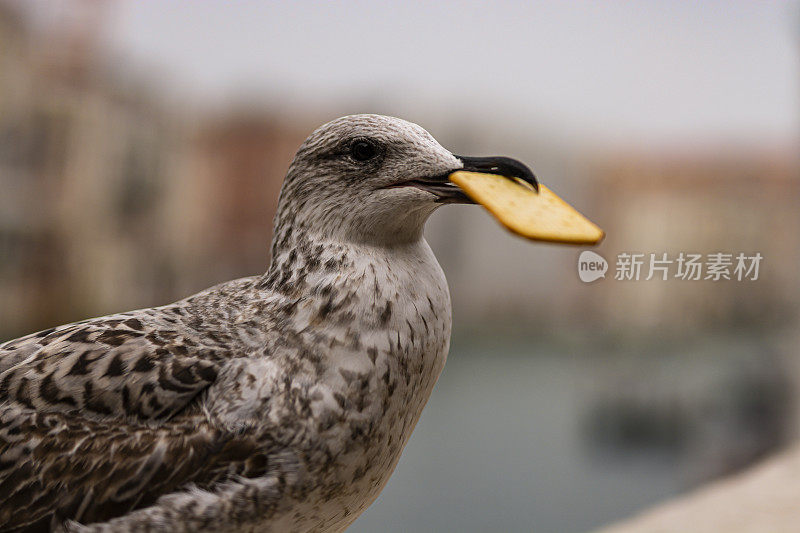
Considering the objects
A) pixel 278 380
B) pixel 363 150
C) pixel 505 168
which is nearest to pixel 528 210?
pixel 505 168

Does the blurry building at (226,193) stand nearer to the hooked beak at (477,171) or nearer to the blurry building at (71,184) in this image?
the blurry building at (71,184)

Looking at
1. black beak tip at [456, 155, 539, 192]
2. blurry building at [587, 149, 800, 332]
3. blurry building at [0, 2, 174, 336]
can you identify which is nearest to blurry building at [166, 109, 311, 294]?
blurry building at [0, 2, 174, 336]

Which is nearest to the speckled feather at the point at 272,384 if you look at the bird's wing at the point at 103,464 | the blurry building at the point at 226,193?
the bird's wing at the point at 103,464

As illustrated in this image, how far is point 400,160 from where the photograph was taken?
679 millimetres

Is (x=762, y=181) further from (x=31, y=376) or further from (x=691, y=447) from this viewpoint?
(x=31, y=376)

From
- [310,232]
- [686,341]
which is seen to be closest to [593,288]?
[686,341]

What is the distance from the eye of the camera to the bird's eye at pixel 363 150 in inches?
27.3

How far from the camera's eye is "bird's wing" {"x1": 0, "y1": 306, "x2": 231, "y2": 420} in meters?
0.65

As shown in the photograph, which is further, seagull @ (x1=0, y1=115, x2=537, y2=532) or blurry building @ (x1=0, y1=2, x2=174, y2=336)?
blurry building @ (x1=0, y1=2, x2=174, y2=336)

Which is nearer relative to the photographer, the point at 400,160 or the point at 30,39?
the point at 400,160

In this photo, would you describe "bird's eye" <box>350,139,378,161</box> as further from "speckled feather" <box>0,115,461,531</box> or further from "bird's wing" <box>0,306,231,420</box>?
"bird's wing" <box>0,306,231,420</box>

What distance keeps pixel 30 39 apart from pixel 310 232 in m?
2.16

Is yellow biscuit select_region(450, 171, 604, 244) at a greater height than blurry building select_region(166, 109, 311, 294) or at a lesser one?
greater

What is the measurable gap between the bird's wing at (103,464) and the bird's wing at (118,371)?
0.02 m
